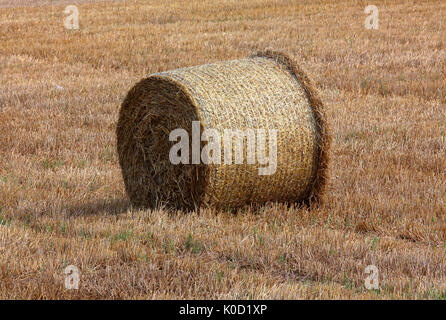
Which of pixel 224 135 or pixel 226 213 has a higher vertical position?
pixel 224 135

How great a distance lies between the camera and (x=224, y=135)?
6.03 metres

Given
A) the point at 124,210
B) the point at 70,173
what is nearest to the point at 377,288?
the point at 124,210

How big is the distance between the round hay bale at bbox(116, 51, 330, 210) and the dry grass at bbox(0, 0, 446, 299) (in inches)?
9.9

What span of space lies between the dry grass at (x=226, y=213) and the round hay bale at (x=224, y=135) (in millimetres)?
251

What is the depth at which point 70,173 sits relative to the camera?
761 centimetres

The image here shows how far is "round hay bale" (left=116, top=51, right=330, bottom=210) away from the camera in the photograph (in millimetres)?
→ 6086

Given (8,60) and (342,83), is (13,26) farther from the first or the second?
(342,83)

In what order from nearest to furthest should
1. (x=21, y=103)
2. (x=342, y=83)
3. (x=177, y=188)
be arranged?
(x=177, y=188) < (x=21, y=103) < (x=342, y=83)

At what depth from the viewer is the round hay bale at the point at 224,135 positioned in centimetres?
609

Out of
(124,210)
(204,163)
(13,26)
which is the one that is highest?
(13,26)

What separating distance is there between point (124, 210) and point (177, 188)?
596 millimetres

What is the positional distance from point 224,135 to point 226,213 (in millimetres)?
747

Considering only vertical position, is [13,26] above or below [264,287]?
above

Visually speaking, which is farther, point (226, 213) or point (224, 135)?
point (226, 213)
